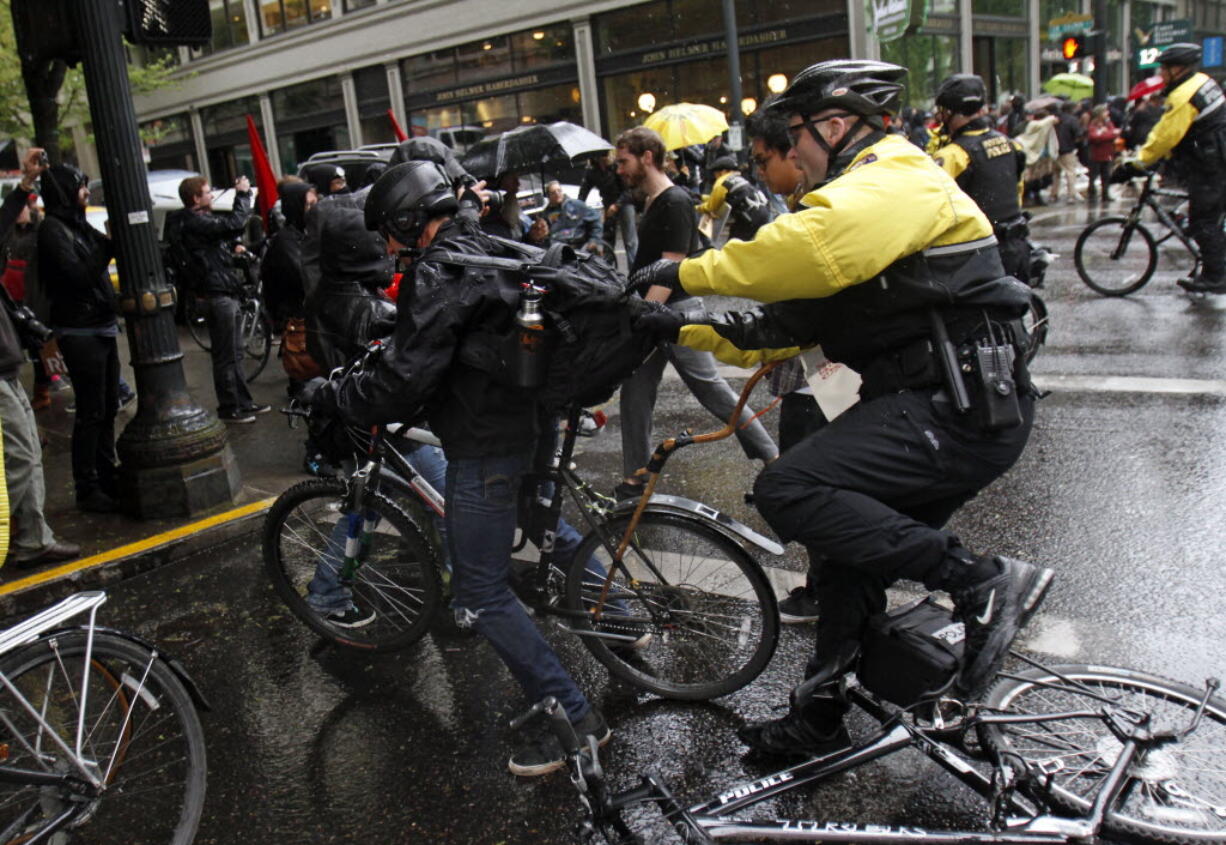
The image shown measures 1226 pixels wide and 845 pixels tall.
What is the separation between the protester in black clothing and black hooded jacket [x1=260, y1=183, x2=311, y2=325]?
1126mm

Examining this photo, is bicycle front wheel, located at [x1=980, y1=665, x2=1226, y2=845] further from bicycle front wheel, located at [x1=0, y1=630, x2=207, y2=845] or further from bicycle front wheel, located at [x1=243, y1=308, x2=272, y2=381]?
bicycle front wheel, located at [x1=243, y1=308, x2=272, y2=381]

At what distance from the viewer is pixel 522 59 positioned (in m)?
28.7

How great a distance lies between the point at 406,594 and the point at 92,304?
3.33m

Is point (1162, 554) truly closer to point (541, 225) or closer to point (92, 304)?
point (92, 304)

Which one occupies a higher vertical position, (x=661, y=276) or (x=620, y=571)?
(x=661, y=276)

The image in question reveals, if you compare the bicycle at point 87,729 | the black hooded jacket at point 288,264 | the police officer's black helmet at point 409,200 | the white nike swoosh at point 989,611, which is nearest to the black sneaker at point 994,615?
the white nike swoosh at point 989,611

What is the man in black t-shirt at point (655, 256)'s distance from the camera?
5301 millimetres

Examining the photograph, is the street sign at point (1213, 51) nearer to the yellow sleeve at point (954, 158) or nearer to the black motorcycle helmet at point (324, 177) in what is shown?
the yellow sleeve at point (954, 158)

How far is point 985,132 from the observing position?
6715mm

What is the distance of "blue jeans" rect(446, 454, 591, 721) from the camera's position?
325cm

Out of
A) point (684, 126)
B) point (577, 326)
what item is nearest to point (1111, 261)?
point (684, 126)

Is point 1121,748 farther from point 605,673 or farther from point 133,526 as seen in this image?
point 133,526

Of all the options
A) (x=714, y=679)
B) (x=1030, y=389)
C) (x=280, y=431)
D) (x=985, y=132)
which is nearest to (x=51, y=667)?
(x=714, y=679)

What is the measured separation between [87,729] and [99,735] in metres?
0.04
